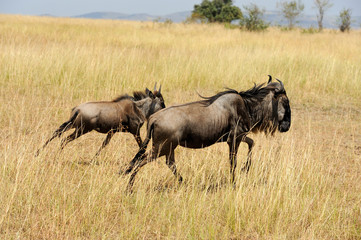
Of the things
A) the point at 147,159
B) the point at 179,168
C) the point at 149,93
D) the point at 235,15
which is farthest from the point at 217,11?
the point at 147,159

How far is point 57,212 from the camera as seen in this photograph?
320 cm

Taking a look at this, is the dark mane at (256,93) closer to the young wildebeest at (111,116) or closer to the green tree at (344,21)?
the young wildebeest at (111,116)

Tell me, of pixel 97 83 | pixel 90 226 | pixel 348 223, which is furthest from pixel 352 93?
pixel 90 226

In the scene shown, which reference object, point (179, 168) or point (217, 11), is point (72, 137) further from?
point (217, 11)

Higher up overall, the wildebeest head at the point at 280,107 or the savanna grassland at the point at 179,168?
the wildebeest head at the point at 280,107

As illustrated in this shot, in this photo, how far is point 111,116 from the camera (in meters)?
4.83

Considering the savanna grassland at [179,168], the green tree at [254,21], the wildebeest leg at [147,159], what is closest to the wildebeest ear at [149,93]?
the savanna grassland at [179,168]

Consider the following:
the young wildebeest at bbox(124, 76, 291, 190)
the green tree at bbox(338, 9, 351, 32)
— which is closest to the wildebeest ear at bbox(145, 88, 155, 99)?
the young wildebeest at bbox(124, 76, 291, 190)

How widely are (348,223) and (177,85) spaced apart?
5948mm

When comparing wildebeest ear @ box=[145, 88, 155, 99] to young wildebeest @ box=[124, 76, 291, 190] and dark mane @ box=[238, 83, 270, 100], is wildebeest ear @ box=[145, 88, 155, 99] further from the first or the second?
dark mane @ box=[238, 83, 270, 100]

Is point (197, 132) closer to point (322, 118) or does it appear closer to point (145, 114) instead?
point (145, 114)

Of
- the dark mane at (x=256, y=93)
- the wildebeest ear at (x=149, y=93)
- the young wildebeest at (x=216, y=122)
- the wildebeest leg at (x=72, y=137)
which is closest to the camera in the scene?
the young wildebeest at (x=216, y=122)

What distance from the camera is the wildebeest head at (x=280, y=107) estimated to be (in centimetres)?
450

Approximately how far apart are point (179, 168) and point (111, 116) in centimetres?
105
